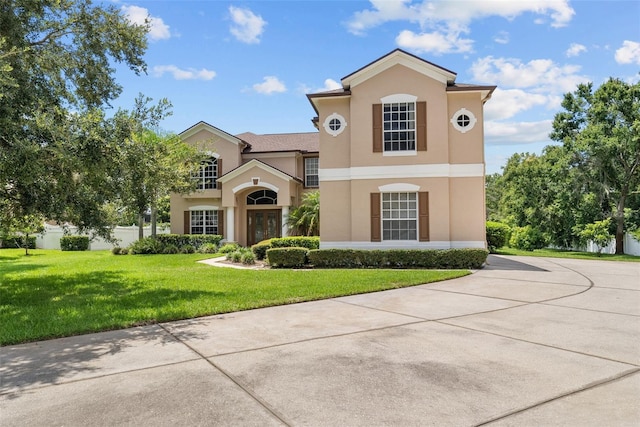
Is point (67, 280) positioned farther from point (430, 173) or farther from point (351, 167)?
point (430, 173)

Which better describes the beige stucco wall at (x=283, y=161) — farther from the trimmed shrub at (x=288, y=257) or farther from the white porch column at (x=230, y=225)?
the trimmed shrub at (x=288, y=257)

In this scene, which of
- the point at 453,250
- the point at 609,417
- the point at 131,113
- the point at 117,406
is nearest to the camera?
the point at 609,417

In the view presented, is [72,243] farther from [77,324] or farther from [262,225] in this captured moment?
[77,324]

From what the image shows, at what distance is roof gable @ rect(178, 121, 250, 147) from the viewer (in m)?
26.1

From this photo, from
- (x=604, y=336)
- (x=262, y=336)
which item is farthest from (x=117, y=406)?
A: (x=604, y=336)

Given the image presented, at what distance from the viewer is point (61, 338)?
6500 millimetres

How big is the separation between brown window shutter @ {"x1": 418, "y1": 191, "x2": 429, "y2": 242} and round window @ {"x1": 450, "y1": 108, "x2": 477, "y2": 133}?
288 cm

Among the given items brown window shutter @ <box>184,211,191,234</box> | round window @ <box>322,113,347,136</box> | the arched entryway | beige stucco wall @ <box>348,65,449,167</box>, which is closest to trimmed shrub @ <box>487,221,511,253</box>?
beige stucco wall @ <box>348,65,449,167</box>

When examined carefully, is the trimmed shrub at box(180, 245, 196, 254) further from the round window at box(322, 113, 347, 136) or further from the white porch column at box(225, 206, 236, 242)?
the round window at box(322, 113, 347, 136)

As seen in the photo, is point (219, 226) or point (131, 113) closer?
point (131, 113)

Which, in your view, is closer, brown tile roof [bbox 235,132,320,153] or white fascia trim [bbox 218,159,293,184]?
white fascia trim [bbox 218,159,293,184]

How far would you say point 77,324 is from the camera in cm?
709

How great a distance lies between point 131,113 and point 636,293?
11772 millimetres

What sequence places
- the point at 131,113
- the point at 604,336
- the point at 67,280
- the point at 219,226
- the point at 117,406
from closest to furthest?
the point at 117,406 → the point at 604,336 → the point at 131,113 → the point at 67,280 → the point at 219,226
